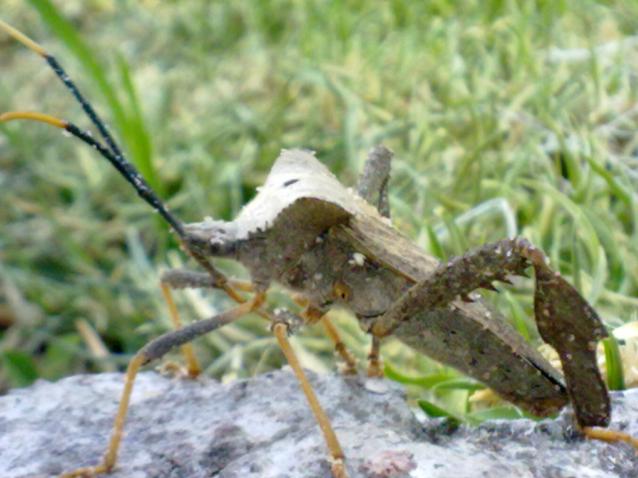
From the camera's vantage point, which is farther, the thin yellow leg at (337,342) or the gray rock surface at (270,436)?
the thin yellow leg at (337,342)

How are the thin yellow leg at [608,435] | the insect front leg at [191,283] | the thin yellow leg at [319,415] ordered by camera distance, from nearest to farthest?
the thin yellow leg at [319,415] → the thin yellow leg at [608,435] → the insect front leg at [191,283]

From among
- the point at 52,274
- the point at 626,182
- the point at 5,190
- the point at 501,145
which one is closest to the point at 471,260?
the point at 626,182

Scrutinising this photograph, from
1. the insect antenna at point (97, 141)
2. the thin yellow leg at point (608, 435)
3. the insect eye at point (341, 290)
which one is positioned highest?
the insect antenna at point (97, 141)

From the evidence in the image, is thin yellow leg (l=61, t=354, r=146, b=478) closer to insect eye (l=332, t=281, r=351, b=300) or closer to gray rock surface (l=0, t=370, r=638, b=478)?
gray rock surface (l=0, t=370, r=638, b=478)

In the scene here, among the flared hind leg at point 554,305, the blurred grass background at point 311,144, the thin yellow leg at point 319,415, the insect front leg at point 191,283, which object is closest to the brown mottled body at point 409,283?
the flared hind leg at point 554,305

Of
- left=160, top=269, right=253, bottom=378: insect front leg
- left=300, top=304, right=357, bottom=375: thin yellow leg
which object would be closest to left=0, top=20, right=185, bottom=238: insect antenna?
left=160, top=269, right=253, bottom=378: insect front leg

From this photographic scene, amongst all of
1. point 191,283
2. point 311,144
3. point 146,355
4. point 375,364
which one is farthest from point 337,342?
point 311,144

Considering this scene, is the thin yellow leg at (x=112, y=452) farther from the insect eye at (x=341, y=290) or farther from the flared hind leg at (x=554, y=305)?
the flared hind leg at (x=554, y=305)

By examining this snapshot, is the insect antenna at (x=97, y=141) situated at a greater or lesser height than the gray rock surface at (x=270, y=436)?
greater
